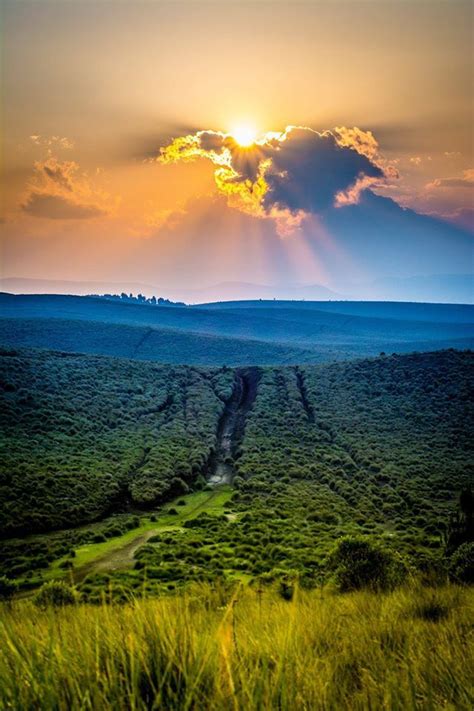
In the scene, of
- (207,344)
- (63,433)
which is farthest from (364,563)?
(207,344)

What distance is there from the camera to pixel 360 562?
16.8 m

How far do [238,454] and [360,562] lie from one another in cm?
3996

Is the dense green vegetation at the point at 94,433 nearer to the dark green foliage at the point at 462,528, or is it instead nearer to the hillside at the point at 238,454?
the hillside at the point at 238,454

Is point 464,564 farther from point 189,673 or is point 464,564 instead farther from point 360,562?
point 189,673

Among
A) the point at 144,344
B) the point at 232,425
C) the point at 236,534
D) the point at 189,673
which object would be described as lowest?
the point at 236,534

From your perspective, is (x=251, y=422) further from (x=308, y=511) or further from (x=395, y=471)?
(x=308, y=511)

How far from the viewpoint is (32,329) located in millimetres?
150125

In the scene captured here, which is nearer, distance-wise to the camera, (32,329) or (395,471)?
(395,471)

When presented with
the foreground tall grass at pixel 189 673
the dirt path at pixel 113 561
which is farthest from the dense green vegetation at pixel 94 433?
the foreground tall grass at pixel 189 673

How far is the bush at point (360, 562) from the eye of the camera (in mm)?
15391

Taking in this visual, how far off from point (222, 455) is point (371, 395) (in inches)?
1161

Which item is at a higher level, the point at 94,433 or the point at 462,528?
the point at 462,528

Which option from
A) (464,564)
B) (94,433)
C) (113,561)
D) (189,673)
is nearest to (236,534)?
(113,561)

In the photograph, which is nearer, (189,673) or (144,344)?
(189,673)
